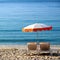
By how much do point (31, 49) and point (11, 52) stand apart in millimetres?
1104

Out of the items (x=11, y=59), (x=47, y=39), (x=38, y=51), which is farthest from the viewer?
(x=47, y=39)

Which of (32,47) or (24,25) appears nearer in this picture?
(32,47)

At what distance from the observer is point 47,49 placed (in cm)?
1269

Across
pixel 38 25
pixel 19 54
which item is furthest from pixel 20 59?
pixel 38 25

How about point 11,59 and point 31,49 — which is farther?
point 31,49

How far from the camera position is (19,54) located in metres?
12.9

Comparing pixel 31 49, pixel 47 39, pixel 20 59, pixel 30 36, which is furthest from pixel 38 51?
pixel 30 36

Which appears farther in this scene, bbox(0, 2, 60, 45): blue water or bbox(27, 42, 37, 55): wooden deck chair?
bbox(0, 2, 60, 45): blue water

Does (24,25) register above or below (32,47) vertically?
above

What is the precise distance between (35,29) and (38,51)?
1037 mm

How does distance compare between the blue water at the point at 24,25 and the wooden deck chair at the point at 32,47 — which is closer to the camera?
the wooden deck chair at the point at 32,47

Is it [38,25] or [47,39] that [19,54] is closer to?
[38,25]

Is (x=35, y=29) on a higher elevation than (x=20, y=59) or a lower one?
higher

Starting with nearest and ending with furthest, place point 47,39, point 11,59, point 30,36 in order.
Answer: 1. point 11,59
2. point 47,39
3. point 30,36
